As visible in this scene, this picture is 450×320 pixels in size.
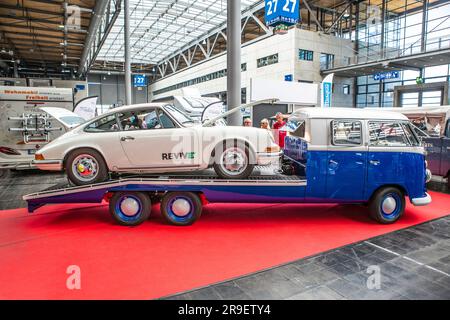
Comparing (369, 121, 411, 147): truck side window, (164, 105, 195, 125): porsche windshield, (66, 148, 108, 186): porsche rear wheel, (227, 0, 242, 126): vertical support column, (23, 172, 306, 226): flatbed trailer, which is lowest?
(23, 172, 306, 226): flatbed trailer

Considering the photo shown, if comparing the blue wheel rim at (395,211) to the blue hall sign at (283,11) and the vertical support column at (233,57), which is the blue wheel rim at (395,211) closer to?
the vertical support column at (233,57)

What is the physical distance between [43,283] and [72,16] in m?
14.5

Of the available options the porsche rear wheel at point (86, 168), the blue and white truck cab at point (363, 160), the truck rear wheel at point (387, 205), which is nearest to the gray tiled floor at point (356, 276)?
the truck rear wheel at point (387, 205)

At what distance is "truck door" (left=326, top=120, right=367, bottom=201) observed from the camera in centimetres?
547

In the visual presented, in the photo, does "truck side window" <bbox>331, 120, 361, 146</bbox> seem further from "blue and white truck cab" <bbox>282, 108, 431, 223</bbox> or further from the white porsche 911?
the white porsche 911

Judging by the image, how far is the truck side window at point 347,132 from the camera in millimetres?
5527

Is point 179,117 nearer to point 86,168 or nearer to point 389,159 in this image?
point 86,168

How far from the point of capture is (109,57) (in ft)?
131

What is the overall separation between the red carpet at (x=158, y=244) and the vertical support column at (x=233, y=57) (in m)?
2.44

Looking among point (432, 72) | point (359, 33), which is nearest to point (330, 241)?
point (432, 72)

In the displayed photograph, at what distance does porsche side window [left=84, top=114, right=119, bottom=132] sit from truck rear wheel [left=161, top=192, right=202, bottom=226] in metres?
1.59

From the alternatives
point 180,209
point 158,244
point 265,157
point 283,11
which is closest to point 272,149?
point 265,157

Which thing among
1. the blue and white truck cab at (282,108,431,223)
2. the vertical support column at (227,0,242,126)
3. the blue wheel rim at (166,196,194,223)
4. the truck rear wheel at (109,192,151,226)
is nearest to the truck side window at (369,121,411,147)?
the blue and white truck cab at (282,108,431,223)

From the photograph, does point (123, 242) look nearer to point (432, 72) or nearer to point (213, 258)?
point (213, 258)
